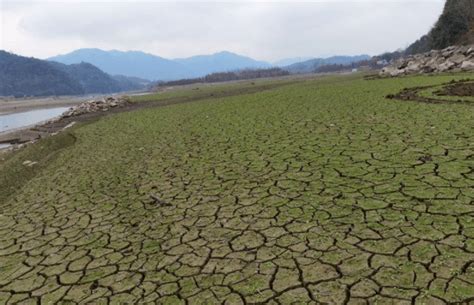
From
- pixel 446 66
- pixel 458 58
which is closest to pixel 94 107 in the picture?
pixel 446 66

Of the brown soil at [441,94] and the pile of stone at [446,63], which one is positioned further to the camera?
the pile of stone at [446,63]

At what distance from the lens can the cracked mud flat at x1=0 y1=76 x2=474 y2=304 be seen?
456cm

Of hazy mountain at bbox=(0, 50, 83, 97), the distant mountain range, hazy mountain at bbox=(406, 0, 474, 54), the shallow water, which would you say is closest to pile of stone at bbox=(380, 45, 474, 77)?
hazy mountain at bbox=(406, 0, 474, 54)

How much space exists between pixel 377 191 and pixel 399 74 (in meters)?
34.4

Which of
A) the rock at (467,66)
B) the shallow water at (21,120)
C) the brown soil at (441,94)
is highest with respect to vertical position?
the rock at (467,66)

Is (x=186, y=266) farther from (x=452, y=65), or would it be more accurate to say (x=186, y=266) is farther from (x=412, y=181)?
(x=452, y=65)

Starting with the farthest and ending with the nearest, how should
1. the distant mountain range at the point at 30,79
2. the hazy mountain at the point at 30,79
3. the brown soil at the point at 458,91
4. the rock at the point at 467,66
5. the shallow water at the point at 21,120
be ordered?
1. the hazy mountain at the point at 30,79
2. the distant mountain range at the point at 30,79
3. the shallow water at the point at 21,120
4. the rock at the point at 467,66
5. the brown soil at the point at 458,91

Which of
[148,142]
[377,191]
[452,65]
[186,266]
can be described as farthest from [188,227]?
[452,65]

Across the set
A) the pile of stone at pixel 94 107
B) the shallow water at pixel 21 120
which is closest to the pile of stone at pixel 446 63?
the pile of stone at pixel 94 107

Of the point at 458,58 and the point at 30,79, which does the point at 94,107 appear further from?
the point at 30,79

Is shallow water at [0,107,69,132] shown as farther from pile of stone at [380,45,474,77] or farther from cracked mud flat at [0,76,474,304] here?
pile of stone at [380,45,474,77]

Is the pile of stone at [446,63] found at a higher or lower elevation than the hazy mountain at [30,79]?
lower

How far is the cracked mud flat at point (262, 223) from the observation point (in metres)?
4.56

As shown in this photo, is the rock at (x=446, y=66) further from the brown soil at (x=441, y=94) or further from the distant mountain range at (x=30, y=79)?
the distant mountain range at (x=30, y=79)
